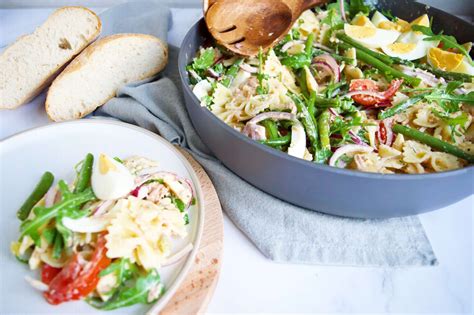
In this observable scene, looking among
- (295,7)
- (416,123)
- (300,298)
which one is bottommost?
(300,298)

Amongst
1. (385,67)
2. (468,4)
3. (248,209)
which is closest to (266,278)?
(248,209)

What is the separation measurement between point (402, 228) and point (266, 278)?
1.50ft

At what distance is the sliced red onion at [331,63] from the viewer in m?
1.73

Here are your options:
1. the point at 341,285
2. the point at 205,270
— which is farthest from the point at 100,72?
the point at 341,285

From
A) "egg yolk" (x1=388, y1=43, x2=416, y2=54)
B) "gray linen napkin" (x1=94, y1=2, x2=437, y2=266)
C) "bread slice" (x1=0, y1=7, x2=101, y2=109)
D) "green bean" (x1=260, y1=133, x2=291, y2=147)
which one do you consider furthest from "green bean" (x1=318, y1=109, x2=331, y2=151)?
"bread slice" (x1=0, y1=7, x2=101, y2=109)

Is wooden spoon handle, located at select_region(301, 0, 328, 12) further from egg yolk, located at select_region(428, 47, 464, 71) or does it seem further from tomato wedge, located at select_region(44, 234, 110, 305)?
tomato wedge, located at select_region(44, 234, 110, 305)

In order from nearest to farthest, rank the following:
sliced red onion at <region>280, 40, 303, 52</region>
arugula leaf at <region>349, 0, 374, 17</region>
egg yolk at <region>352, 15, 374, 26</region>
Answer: sliced red onion at <region>280, 40, 303, 52</region>
egg yolk at <region>352, 15, 374, 26</region>
arugula leaf at <region>349, 0, 374, 17</region>

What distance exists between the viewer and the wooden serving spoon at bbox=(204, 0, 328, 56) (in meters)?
1.73

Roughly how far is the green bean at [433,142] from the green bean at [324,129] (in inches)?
10.0

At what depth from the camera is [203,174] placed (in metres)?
1.48

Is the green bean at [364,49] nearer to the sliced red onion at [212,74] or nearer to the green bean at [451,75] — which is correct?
the green bean at [451,75]

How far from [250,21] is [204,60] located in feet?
0.96

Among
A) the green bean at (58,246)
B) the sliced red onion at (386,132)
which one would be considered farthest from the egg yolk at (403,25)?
the green bean at (58,246)

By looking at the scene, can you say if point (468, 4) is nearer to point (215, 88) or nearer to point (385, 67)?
point (385, 67)
